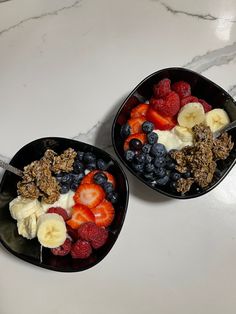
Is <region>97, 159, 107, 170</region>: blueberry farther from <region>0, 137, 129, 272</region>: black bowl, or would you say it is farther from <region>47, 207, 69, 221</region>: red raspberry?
<region>47, 207, 69, 221</region>: red raspberry

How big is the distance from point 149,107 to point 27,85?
0.40 meters

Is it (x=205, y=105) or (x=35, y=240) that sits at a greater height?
(x=205, y=105)

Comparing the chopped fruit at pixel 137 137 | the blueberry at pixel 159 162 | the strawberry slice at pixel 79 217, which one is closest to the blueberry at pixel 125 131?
the chopped fruit at pixel 137 137

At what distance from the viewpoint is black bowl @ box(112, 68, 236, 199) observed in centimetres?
126

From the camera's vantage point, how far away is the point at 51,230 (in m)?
1.21

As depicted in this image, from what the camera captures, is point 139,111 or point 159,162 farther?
point 139,111

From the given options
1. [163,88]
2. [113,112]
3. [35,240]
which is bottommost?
[35,240]

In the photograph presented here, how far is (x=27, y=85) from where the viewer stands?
58.8 inches

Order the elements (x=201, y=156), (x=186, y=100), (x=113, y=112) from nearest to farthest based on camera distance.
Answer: (x=201, y=156) < (x=186, y=100) < (x=113, y=112)

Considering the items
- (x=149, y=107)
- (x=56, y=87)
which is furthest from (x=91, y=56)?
(x=149, y=107)

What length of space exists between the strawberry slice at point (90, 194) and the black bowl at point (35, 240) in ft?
0.18

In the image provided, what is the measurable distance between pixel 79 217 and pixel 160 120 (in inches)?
12.7

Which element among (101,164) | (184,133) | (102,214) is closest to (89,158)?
(101,164)

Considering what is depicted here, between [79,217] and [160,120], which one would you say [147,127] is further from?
[79,217]
